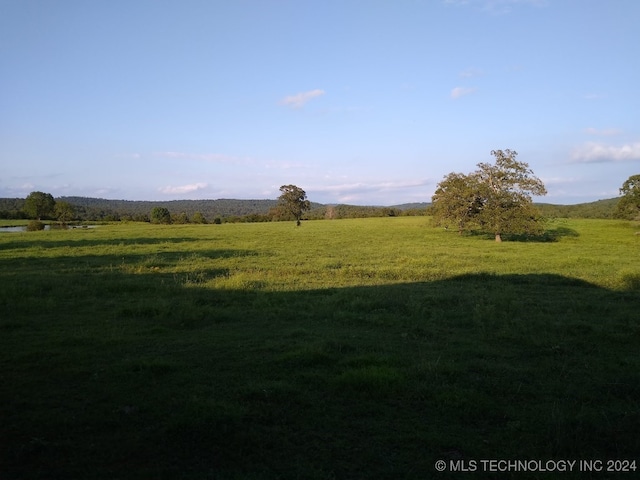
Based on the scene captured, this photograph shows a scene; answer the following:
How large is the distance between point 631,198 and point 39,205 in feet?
347

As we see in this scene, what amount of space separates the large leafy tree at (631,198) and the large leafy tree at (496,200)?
1271 centimetres

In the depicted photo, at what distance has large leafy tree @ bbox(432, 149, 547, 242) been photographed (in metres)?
38.6

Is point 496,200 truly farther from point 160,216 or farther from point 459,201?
point 160,216

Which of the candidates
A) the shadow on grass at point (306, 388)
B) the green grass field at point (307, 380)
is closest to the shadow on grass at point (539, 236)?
the green grass field at point (307, 380)

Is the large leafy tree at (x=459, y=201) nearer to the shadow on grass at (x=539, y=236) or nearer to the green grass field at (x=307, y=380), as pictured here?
the shadow on grass at (x=539, y=236)

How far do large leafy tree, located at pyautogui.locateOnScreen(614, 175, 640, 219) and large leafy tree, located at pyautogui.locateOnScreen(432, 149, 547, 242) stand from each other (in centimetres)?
1271

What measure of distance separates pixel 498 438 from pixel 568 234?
48217 millimetres

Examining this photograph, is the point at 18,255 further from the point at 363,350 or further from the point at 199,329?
the point at 363,350

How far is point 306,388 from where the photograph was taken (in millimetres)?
6859

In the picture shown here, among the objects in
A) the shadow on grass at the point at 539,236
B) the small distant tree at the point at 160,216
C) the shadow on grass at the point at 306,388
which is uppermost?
the small distant tree at the point at 160,216

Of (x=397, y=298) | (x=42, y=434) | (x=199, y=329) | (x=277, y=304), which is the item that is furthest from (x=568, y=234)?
(x=42, y=434)

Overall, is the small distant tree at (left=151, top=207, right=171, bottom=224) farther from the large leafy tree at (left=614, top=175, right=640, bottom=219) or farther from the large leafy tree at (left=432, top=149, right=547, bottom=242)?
the large leafy tree at (left=614, top=175, right=640, bottom=219)

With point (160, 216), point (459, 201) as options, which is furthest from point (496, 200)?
point (160, 216)

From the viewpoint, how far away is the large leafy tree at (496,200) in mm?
38594
